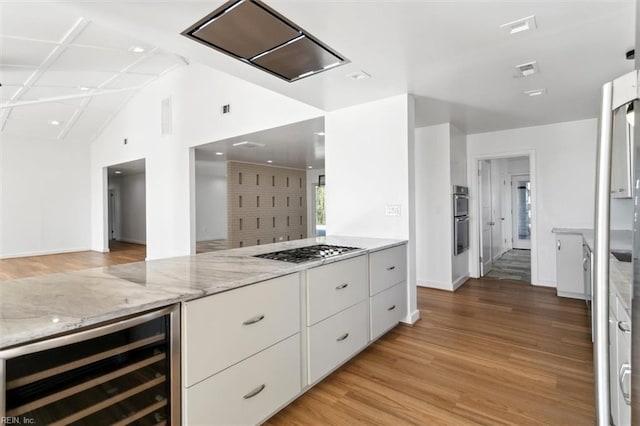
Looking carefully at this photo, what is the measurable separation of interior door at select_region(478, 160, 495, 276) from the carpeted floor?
20 centimetres

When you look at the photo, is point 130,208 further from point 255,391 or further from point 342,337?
point 255,391

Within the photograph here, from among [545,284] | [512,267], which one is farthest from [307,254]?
[512,267]

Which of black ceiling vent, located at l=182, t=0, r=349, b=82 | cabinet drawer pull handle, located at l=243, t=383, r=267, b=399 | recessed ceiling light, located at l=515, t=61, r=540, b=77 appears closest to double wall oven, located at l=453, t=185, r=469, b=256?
recessed ceiling light, located at l=515, t=61, r=540, b=77

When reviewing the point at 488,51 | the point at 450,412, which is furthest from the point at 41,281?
the point at 488,51

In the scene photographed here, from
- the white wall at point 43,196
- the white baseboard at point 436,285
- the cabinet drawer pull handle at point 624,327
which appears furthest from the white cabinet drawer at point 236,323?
the white wall at point 43,196

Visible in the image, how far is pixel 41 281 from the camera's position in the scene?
1.54 meters

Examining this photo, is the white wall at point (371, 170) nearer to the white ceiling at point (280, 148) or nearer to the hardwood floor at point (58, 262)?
the white ceiling at point (280, 148)

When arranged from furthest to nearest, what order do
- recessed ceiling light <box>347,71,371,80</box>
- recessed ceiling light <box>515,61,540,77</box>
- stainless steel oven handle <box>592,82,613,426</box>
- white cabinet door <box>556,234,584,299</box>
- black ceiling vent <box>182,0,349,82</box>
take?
white cabinet door <box>556,234,584,299</box> → recessed ceiling light <box>347,71,371,80</box> → recessed ceiling light <box>515,61,540,77</box> → black ceiling vent <box>182,0,349,82</box> → stainless steel oven handle <box>592,82,613,426</box>

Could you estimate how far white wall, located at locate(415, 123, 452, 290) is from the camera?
461cm

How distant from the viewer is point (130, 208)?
1234 cm

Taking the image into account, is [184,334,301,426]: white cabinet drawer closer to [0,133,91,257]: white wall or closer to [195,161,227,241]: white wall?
[195,161,227,241]: white wall

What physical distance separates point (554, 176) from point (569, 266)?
136 centimetres

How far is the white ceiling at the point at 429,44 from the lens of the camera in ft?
6.21

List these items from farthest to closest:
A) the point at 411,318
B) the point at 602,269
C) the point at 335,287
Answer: the point at 411,318 → the point at 335,287 → the point at 602,269
